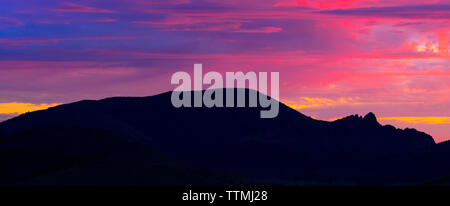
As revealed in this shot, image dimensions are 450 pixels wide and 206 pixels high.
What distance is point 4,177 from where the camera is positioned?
107875 millimetres

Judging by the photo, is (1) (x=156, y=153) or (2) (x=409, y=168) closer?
(1) (x=156, y=153)

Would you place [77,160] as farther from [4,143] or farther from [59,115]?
[59,115]

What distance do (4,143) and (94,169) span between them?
29159mm
